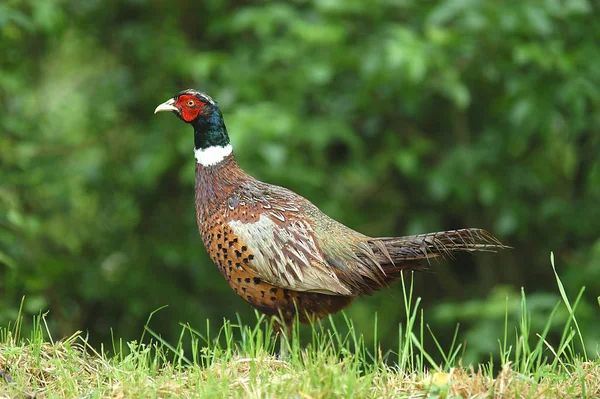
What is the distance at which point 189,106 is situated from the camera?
4172 mm

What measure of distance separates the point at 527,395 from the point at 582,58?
13.0 ft

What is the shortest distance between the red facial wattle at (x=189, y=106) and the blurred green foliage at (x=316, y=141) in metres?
1.67

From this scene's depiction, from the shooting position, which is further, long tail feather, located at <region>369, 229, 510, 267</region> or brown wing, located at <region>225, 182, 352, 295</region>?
brown wing, located at <region>225, 182, 352, 295</region>

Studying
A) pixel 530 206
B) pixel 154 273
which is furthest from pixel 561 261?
pixel 154 273

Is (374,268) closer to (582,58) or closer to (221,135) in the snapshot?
(221,135)

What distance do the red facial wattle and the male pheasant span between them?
47 mm

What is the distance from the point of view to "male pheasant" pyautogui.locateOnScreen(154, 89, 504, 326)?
3.86 m

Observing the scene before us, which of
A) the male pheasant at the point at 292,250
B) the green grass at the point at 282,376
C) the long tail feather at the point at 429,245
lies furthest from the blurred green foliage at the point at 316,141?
the green grass at the point at 282,376

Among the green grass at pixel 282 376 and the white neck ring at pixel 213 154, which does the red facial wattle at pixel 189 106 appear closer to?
the white neck ring at pixel 213 154

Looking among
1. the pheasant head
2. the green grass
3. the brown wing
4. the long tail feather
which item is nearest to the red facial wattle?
Result: the pheasant head

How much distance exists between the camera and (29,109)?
759 centimetres

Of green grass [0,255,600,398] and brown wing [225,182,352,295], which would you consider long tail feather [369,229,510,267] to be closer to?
brown wing [225,182,352,295]

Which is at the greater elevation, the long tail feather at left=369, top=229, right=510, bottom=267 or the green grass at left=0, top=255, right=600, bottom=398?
the long tail feather at left=369, top=229, right=510, bottom=267

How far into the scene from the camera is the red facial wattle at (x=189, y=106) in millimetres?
4164
